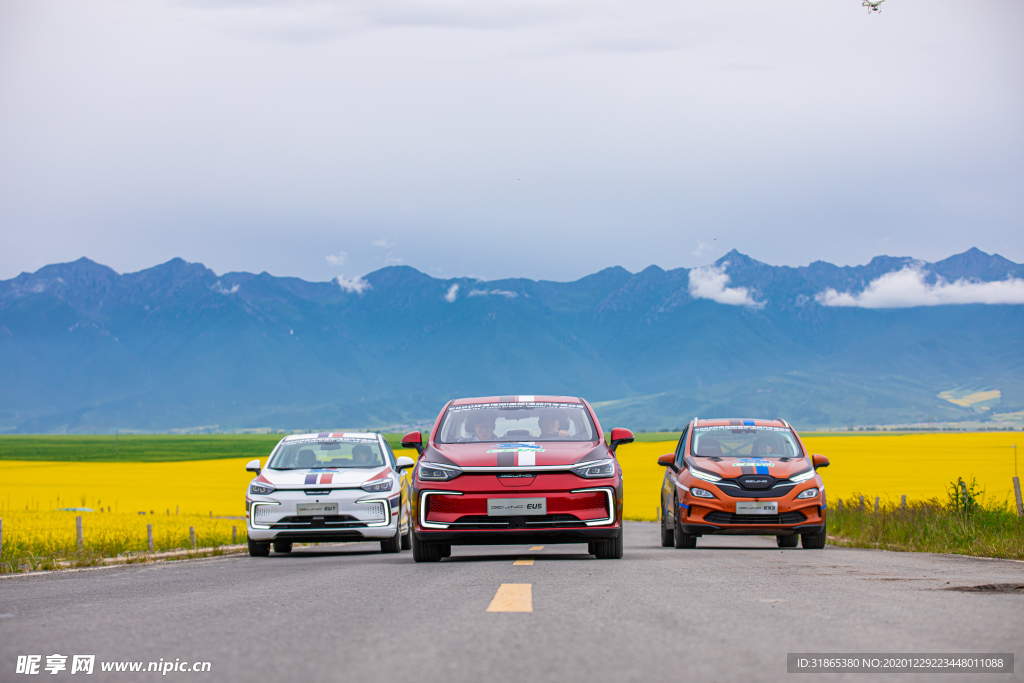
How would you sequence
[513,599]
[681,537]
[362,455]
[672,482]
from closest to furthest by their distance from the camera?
[513,599] < [681,537] < [672,482] < [362,455]

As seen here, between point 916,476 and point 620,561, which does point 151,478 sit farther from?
point 620,561

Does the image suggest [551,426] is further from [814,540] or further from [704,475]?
[814,540]

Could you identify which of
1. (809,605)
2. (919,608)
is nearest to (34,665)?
(809,605)

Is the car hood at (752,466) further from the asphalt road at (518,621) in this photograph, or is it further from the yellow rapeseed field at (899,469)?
the yellow rapeseed field at (899,469)

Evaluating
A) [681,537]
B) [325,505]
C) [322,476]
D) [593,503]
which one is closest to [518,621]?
[593,503]

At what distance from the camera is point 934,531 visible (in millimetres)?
17391

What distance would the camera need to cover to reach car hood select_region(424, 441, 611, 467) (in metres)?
12.5

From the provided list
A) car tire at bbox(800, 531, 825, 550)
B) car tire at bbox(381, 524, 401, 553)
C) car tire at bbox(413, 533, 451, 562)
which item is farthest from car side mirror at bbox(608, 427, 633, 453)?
car tire at bbox(800, 531, 825, 550)

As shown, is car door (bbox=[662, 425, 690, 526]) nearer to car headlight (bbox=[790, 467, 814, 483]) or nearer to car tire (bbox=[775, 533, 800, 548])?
car headlight (bbox=[790, 467, 814, 483])

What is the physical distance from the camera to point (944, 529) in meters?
17.4

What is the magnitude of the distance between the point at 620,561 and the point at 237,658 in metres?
7.26

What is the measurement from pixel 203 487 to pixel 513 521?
5705cm

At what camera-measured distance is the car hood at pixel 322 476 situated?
1623cm

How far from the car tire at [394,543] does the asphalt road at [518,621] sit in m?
4.45
